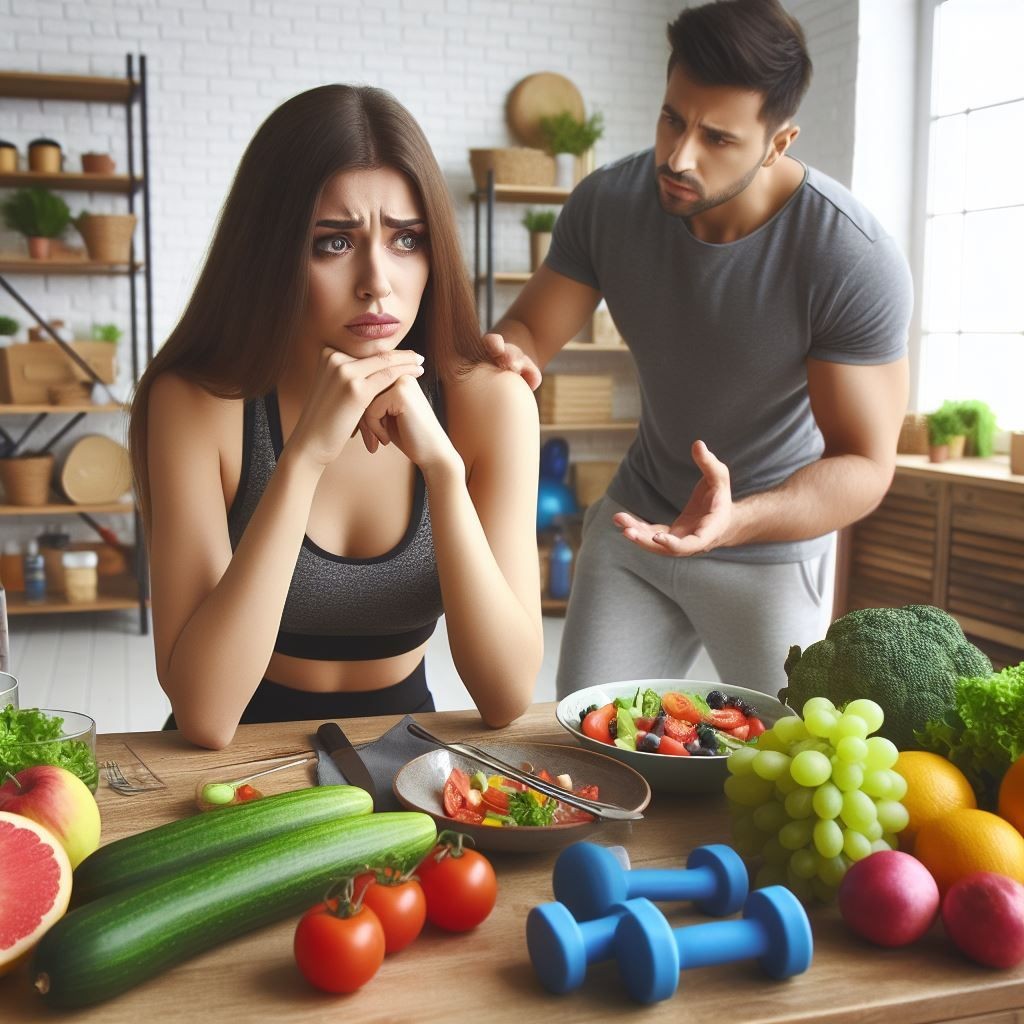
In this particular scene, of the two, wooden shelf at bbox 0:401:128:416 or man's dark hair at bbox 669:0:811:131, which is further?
wooden shelf at bbox 0:401:128:416

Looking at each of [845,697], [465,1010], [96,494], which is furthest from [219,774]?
[96,494]

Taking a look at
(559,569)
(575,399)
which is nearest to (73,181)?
(575,399)

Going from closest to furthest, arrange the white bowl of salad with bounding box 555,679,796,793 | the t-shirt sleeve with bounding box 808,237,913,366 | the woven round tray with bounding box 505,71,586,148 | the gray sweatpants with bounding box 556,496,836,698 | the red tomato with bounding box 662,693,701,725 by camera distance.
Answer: the white bowl of salad with bounding box 555,679,796,793
the red tomato with bounding box 662,693,701,725
the t-shirt sleeve with bounding box 808,237,913,366
the gray sweatpants with bounding box 556,496,836,698
the woven round tray with bounding box 505,71,586,148

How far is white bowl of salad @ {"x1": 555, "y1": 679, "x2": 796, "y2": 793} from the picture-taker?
1.11m

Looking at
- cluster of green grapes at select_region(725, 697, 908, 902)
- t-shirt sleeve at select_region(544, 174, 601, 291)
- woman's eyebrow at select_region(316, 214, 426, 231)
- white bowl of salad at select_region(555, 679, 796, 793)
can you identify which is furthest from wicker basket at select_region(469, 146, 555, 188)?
cluster of green grapes at select_region(725, 697, 908, 902)

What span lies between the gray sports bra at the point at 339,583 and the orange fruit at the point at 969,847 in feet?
2.98

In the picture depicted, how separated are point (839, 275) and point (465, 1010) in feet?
5.43

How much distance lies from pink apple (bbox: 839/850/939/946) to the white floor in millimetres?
3114

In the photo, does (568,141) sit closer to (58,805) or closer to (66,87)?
(66,87)

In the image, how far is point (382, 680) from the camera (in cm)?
171

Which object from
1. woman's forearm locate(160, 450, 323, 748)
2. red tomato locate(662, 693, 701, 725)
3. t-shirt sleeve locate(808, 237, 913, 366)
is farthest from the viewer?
t-shirt sleeve locate(808, 237, 913, 366)

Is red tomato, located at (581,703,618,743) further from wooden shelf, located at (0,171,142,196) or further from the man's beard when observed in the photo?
wooden shelf, located at (0,171,142,196)

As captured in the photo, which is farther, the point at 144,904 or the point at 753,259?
the point at 753,259

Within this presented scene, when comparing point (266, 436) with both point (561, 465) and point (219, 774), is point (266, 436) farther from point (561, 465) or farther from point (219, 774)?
point (561, 465)
